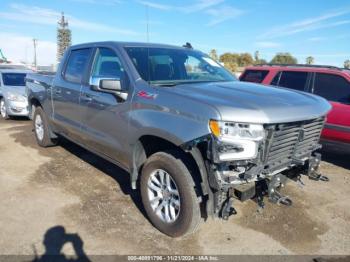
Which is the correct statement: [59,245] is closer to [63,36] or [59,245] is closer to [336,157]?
[336,157]

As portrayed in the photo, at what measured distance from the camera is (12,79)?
11172 mm

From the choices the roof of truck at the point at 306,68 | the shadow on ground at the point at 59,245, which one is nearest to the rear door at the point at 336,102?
the roof of truck at the point at 306,68

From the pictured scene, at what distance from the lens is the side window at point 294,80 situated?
268 inches

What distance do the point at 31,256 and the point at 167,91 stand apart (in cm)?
205

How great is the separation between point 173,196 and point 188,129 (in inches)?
32.0

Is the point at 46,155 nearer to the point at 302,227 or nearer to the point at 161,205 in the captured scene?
the point at 161,205

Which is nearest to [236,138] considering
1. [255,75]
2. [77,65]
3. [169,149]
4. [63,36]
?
[169,149]

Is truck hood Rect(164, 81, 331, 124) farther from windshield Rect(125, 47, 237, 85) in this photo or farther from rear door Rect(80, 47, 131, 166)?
rear door Rect(80, 47, 131, 166)

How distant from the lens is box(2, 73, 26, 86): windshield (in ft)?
36.2

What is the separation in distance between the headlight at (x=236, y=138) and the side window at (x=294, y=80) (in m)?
4.30

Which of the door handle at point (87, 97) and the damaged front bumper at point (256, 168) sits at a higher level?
the door handle at point (87, 97)

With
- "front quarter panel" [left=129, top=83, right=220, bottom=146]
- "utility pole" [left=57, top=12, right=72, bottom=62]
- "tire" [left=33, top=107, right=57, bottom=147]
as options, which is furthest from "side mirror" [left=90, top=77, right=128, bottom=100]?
"utility pole" [left=57, top=12, right=72, bottom=62]

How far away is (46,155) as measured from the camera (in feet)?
21.1

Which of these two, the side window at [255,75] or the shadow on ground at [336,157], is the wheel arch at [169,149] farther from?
the side window at [255,75]
